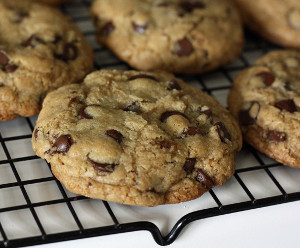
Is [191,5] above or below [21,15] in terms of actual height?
above

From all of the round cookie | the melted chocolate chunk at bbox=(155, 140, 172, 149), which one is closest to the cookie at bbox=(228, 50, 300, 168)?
the round cookie

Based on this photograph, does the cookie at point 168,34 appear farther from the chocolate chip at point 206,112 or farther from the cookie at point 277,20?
the chocolate chip at point 206,112

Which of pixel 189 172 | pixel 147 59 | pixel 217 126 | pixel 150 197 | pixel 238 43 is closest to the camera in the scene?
pixel 150 197

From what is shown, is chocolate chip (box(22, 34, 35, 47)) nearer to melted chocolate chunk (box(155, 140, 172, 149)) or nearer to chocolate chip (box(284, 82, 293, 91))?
melted chocolate chunk (box(155, 140, 172, 149))

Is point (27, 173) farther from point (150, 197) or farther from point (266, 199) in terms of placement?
point (266, 199)

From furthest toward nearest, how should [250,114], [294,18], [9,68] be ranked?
[294,18], [250,114], [9,68]

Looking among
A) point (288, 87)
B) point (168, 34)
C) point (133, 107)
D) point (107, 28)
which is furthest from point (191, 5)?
point (133, 107)

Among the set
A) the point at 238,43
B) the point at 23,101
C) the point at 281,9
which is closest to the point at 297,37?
the point at 281,9

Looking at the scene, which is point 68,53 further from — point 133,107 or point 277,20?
point 277,20
